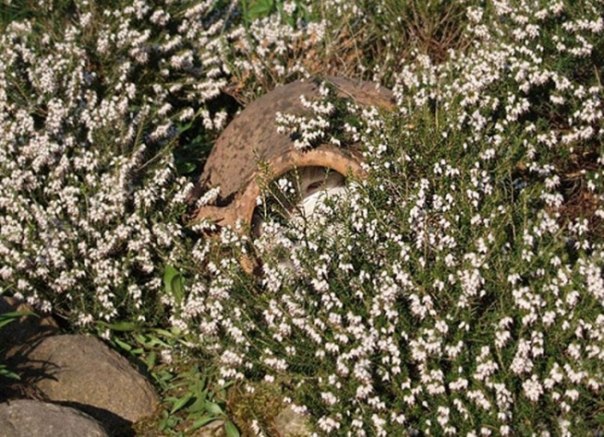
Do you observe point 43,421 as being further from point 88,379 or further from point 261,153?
point 261,153

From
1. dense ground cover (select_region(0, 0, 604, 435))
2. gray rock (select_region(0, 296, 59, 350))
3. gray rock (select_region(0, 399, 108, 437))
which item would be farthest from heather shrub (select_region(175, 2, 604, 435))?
gray rock (select_region(0, 296, 59, 350))

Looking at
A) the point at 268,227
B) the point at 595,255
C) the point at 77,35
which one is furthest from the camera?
the point at 77,35

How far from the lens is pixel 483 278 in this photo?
14.0ft

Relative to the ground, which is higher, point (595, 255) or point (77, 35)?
point (77, 35)

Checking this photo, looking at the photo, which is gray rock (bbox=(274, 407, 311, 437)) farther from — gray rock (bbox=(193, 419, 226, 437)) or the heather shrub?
gray rock (bbox=(193, 419, 226, 437))

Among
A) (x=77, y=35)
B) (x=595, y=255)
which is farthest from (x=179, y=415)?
(x=77, y=35)

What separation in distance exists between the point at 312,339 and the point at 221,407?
879 millimetres

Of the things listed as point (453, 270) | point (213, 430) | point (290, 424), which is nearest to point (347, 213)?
point (453, 270)

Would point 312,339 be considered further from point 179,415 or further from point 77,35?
point 77,35

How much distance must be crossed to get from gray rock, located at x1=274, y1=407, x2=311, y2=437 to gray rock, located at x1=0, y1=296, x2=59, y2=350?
53.3 inches

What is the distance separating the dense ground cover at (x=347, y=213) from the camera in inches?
163

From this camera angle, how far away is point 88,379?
16.5 feet

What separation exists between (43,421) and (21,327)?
2.81 ft

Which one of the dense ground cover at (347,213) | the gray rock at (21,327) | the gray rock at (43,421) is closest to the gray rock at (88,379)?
the gray rock at (21,327)
